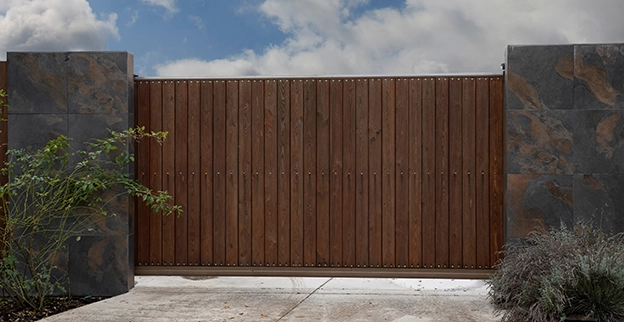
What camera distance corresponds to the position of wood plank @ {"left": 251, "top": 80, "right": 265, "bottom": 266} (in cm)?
567

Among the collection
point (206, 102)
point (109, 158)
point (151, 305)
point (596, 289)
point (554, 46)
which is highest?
point (554, 46)

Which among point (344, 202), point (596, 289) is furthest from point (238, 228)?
point (596, 289)

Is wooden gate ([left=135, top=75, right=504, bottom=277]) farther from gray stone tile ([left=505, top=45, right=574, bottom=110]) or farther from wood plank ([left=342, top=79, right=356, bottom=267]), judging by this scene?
gray stone tile ([left=505, top=45, right=574, bottom=110])

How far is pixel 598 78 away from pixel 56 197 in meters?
5.19

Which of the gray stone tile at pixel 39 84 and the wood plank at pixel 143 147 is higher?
the gray stone tile at pixel 39 84

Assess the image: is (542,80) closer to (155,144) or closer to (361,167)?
(361,167)

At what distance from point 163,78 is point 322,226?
7.04ft

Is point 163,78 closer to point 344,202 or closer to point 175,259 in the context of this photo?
point 175,259

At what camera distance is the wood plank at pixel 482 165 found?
556 cm

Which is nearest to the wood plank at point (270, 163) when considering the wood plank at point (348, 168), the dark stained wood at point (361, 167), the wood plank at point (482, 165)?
the wood plank at point (348, 168)

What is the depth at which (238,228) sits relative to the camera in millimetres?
5715

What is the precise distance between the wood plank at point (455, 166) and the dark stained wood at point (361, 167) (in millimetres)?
805

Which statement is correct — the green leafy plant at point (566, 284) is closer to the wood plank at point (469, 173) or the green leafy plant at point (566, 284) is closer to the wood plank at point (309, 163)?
the wood plank at point (469, 173)

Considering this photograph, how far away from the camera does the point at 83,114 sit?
221 inches
